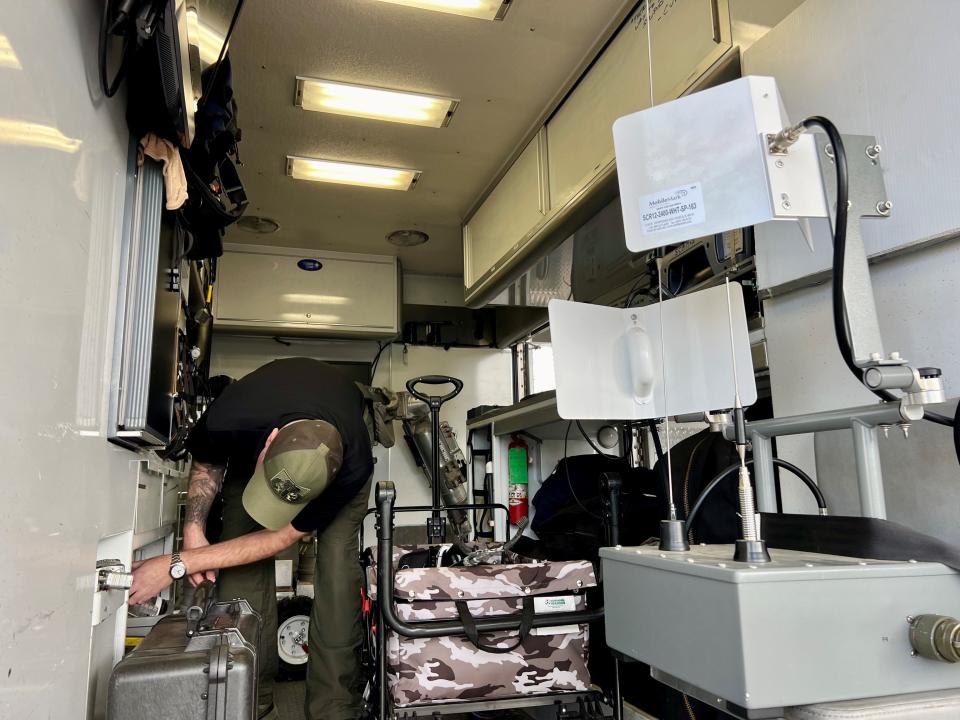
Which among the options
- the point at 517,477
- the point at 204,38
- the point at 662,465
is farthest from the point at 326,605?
the point at 204,38

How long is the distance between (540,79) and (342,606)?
7.16ft

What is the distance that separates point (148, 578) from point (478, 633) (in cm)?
81

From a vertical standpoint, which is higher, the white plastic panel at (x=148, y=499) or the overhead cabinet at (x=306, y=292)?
the overhead cabinet at (x=306, y=292)

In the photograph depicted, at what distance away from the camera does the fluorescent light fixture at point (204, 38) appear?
134cm

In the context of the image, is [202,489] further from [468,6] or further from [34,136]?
[468,6]

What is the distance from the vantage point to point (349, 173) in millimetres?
3479

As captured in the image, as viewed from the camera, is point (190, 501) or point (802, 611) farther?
point (190, 501)

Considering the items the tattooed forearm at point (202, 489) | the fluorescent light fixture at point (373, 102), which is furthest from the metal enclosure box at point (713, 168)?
the fluorescent light fixture at point (373, 102)

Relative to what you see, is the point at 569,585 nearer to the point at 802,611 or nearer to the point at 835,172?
the point at 802,611

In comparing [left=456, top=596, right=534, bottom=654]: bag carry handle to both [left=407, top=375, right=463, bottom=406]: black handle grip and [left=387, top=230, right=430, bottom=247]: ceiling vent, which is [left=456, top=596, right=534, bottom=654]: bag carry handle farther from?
[left=387, top=230, right=430, bottom=247]: ceiling vent

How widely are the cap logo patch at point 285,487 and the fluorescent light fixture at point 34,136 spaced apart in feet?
3.43

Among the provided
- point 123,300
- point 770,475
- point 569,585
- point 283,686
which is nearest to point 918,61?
point 770,475

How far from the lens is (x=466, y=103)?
2854 mm

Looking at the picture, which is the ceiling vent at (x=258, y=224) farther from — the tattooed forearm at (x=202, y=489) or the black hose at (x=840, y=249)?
the black hose at (x=840, y=249)
